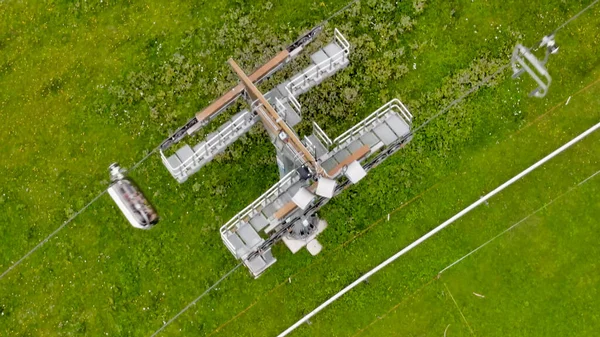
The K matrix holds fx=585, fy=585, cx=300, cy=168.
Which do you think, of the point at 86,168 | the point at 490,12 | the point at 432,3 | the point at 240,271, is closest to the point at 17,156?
the point at 86,168

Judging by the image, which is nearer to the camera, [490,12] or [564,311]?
[564,311]

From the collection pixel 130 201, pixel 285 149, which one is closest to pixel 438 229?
pixel 285 149

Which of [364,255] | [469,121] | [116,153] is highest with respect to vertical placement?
[116,153]

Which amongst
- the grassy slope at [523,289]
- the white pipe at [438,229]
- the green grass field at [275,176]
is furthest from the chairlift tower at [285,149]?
the grassy slope at [523,289]

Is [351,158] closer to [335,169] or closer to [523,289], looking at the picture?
[335,169]

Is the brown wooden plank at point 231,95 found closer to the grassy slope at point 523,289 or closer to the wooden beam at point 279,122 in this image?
the wooden beam at point 279,122

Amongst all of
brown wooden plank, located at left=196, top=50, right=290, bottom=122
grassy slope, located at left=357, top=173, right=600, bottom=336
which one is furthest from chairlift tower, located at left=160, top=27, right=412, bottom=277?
grassy slope, located at left=357, top=173, right=600, bottom=336

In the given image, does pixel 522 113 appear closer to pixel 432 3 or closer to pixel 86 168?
pixel 432 3
